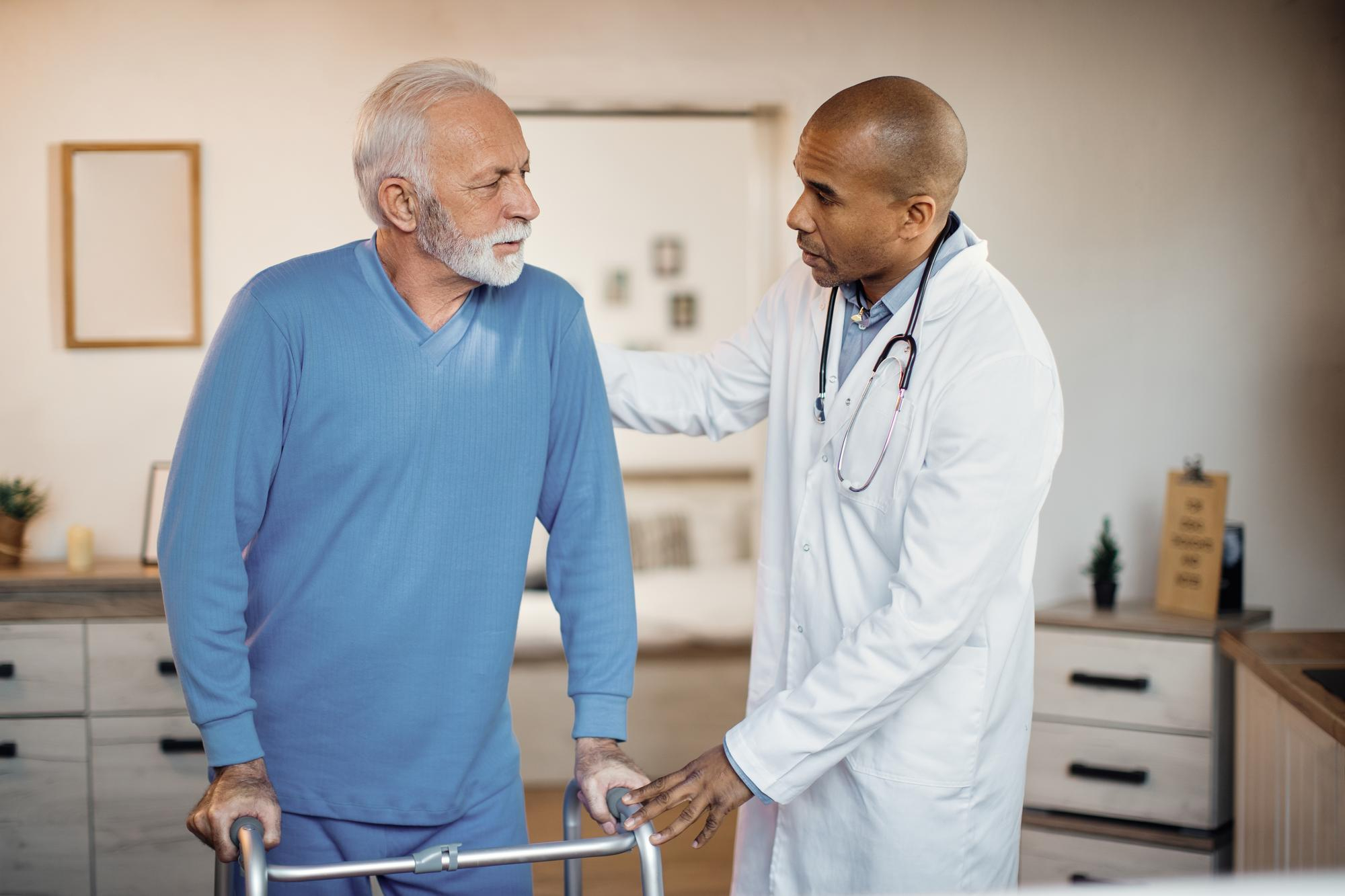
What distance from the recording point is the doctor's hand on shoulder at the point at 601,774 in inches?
58.1

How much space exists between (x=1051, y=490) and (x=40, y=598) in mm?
2691

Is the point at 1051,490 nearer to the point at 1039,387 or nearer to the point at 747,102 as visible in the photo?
the point at 747,102

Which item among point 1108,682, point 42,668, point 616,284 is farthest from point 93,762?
point 616,284

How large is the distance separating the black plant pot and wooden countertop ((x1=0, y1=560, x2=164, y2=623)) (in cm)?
234

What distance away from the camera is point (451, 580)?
152cm

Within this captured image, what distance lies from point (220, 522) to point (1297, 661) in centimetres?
211

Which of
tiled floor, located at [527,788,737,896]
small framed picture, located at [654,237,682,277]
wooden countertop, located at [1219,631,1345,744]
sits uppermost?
small framed picture, located at [654,237,682,277]

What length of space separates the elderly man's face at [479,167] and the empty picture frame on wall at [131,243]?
2.01 m

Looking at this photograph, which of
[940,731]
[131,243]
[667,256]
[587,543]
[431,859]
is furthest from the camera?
[667,256]

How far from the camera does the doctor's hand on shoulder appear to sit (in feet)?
4.84

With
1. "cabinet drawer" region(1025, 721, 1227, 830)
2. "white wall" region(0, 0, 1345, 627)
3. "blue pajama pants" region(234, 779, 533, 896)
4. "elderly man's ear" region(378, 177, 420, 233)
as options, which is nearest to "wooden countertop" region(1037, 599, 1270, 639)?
"cabinet drawer" region(1025, 721, 1227, 830)

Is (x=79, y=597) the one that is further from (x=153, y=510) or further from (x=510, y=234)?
(x=510, y=234)

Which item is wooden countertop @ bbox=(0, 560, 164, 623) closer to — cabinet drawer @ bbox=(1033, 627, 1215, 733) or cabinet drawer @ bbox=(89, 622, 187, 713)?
cabinet drawer @ bbox=(89, 622, 187, 713)

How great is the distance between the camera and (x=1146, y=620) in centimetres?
288
